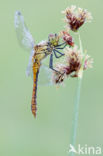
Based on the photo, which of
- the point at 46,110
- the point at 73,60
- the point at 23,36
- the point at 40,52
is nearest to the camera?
the point at 73,60

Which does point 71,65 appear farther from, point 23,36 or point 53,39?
point 23,36

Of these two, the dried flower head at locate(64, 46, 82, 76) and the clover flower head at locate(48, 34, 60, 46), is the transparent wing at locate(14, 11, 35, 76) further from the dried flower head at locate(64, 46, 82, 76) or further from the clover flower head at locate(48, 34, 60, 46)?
the dried flower head at locate(64, 46, 82, 76)

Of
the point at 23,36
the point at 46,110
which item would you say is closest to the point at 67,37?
the point at 23,36

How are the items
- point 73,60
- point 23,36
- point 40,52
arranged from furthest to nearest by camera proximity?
point 23,36
point 40,52
point 73,60

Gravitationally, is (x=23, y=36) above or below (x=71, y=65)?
above

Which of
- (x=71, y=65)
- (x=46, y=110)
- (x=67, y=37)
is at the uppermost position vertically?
(x=67, y=37)

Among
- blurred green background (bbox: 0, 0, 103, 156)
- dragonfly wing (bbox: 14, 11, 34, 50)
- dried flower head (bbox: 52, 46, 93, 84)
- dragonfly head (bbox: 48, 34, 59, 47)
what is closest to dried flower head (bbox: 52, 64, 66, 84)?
dried flower head (bbox: 52, 46, 93, 84)

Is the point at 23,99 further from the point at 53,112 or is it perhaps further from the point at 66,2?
the point at 66,2

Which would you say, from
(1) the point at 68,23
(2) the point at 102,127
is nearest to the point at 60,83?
(1) the point at 68,23

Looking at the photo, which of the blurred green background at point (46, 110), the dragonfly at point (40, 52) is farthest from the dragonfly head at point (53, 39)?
the blurred green background at point (46, 110)
